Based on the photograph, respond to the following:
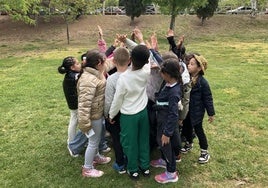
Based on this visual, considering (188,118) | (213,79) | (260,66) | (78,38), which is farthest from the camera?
(78,38)

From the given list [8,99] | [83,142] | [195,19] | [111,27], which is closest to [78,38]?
[111,27]

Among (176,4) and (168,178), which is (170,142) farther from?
(176,4)

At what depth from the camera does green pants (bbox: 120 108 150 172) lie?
3711mm

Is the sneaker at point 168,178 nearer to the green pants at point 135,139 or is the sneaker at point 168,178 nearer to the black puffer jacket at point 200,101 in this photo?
the green pants at point 135,139

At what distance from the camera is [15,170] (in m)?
4.24

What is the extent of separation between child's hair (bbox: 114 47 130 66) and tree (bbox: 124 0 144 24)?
→ 2076 cm

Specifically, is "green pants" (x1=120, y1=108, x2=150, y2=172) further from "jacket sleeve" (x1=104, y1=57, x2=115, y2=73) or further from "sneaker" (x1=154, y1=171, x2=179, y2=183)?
"jacket sleeve" (x1=104, y1=57, x2=115, y2=73)

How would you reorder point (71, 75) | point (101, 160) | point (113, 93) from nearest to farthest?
point (113, 93), point (71, 75), point (101, 160)

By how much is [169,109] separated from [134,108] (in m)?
0.38

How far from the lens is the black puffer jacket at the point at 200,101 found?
4.01 metres

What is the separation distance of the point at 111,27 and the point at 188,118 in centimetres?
2028

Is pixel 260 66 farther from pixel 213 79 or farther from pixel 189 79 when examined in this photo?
pixel 189 79

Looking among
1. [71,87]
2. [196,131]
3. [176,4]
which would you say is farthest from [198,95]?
[176,4]

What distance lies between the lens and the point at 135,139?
3785mm
